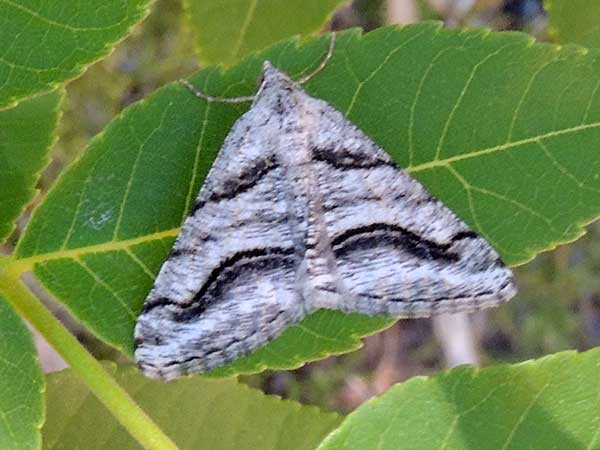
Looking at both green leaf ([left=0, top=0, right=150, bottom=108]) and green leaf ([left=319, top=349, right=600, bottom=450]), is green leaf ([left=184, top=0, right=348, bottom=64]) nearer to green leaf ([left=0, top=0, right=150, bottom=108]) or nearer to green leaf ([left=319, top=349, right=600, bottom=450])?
green leaf ([left=0, top=0, right=150, bottom=108])

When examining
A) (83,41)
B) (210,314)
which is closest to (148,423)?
(210,314)

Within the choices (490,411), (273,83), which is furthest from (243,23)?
(490,411)

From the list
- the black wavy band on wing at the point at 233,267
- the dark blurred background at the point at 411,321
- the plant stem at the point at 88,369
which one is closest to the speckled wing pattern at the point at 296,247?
the black wavy band on wing at the point at 233,267

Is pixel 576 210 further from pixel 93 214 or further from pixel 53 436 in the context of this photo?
pixel 53 436

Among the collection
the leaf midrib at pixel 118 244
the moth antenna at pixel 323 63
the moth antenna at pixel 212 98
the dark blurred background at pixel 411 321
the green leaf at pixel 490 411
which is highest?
the moth antenna at pixel 323 63

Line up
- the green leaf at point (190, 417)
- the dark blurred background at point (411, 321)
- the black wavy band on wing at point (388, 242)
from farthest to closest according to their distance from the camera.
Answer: the dark blurred background at point (411, 321)
the green leaf at point (190, 417)
the black wavy band on wing at point (388, 242)

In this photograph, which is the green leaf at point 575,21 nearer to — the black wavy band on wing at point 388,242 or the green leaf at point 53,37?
the black wavy band on wing at point 388,242

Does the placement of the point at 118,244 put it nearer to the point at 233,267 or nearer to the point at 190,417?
the point at 233,267

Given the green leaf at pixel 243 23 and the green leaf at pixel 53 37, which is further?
the green leaf at pixel 243 23
